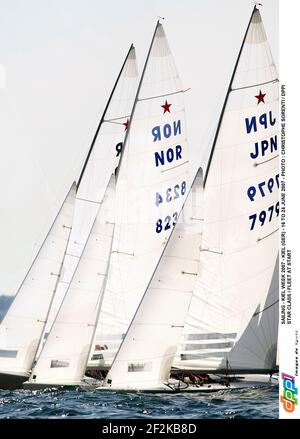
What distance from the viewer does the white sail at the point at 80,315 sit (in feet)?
45.6

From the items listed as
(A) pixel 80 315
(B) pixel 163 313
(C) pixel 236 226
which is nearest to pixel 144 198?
(C) pixel 236 226

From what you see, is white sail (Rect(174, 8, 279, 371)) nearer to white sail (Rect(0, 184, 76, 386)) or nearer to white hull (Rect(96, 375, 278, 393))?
white hull (Rect(96, 375, 278, 393))

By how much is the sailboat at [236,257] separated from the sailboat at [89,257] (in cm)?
103

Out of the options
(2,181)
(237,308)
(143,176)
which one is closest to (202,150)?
(143,176)

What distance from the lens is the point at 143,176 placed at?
14180 mm

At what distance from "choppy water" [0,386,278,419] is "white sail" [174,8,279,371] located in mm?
882

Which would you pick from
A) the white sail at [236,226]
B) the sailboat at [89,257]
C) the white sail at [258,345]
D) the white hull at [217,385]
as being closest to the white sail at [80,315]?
the sailboat at [89,257]

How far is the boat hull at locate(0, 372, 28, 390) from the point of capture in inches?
546

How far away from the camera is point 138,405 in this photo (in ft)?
37.4

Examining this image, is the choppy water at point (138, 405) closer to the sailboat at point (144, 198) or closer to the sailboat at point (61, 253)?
the sailboat at point (61, 253)

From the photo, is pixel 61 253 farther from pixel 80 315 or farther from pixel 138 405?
pixel 138 405

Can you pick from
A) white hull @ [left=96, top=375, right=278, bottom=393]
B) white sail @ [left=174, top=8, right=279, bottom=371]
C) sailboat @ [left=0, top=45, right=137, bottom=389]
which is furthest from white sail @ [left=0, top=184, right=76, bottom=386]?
white sail @ [left=174, top=8, right=279, bottom=371]

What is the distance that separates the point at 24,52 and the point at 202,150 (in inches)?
126

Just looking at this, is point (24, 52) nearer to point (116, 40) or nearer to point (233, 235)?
point (116, 40)
